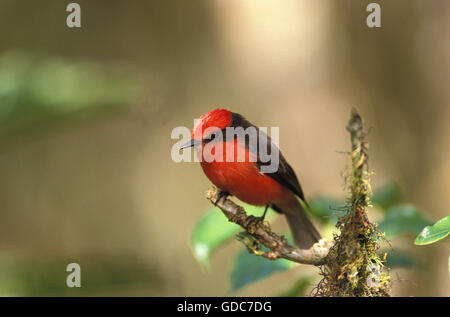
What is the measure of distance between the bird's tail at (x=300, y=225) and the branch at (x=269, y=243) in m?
0.76

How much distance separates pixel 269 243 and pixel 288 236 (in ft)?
2.06

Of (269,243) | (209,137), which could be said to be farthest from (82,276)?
(269,243)

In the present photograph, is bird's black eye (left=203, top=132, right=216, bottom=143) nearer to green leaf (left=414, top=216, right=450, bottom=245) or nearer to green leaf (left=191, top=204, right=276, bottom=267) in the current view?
green leaf (left=191, top=204, right=276, bottom=267)

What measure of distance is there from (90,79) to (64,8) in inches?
122

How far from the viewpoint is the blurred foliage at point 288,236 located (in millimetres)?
1766

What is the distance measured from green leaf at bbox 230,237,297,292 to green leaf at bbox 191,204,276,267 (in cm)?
11

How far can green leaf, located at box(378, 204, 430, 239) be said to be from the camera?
1.74 m

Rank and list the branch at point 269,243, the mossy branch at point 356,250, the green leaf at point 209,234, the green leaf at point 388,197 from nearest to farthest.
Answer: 1. the mossy branch at point 356,250
2. the branch at point 269,243
3. the green leaf at point 209,234
4. the green leaf at point 388,197

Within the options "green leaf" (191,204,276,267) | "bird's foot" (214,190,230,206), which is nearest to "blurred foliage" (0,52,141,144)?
"green leaf" (191,204,276,267)

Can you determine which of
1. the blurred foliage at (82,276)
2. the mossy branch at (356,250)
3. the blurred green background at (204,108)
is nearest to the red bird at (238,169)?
the mossy branch at (356,250)

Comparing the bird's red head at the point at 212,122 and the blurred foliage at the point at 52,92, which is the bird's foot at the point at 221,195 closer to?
the bird's red head at the point at 212,122

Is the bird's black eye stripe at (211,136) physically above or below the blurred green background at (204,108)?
below

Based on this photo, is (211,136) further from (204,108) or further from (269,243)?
(204,108)
